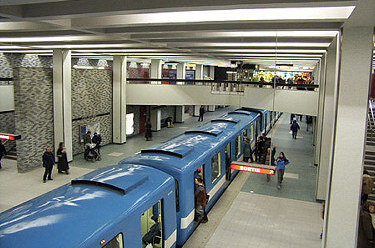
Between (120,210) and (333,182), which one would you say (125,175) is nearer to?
(120,210)

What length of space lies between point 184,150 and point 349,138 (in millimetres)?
4281

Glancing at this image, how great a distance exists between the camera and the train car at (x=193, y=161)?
780 centimetres

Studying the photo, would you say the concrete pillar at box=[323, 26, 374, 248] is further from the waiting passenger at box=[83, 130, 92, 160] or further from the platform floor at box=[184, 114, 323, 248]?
the waiting passenger at box=[83, 130, 92, 160]

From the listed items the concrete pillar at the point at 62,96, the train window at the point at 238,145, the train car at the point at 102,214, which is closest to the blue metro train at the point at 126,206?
the train car at the point at 102,214

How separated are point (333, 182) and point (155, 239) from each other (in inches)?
137

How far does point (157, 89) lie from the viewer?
20.3m

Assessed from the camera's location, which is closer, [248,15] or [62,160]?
[248,15]

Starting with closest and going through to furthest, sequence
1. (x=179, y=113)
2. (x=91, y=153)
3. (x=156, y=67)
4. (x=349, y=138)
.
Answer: (x=349, y=138) → (x=91, y=153) → (x=156, y=67) → (x=179, y=113)

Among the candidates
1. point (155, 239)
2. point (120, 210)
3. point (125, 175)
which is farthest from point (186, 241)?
point (120, 210)

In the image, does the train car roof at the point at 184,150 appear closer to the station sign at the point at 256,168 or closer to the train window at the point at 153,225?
the station sign at the point at 256,168

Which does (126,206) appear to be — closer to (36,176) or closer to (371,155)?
(36,176)

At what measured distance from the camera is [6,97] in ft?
53.2

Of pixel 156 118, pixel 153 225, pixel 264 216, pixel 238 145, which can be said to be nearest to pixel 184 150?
pixel 153 225

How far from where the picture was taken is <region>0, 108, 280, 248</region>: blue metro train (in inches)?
179
